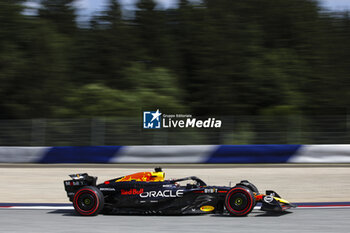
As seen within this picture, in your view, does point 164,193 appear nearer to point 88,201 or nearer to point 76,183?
point 88,201

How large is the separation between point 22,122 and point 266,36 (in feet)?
47.4

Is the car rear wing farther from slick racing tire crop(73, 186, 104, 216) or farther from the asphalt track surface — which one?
the asphalt track surface

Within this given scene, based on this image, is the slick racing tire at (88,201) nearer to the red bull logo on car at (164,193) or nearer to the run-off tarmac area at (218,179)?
the red bull logo on car at (164,193)

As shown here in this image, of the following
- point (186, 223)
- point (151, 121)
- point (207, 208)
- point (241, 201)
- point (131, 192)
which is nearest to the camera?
point (186, 223)

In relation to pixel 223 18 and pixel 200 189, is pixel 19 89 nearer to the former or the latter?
pixel 223 18

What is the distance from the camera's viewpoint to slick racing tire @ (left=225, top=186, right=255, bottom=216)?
23.3 ft

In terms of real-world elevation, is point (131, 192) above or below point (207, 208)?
above

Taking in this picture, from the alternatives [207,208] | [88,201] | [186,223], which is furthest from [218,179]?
[186,223]

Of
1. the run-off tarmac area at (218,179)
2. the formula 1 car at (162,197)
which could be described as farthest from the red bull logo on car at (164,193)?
the run-off tarmac area at (218,179)

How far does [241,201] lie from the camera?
7102mm

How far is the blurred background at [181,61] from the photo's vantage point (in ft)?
71.1

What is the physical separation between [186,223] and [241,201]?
91 cm

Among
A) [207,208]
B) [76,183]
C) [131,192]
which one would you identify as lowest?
[207,208]

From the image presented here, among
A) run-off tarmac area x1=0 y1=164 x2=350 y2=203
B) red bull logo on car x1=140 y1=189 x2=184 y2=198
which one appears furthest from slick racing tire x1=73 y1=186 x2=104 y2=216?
run-off tarmac area x1=0 y1=164 x2=350 y2=203
